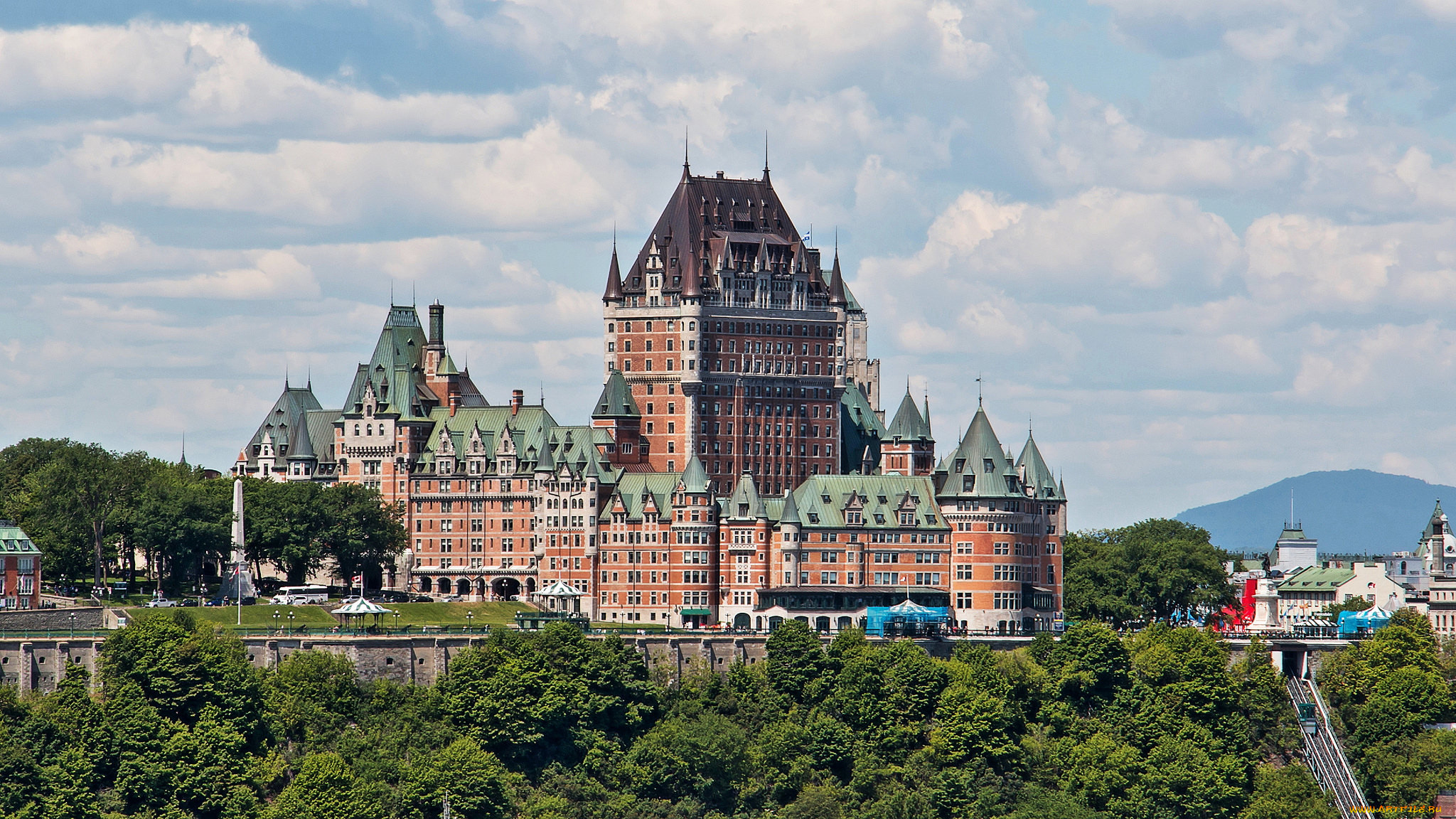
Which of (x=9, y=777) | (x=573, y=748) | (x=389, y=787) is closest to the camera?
(x=9, y=777)

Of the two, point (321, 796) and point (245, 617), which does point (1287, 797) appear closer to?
point (321, 796)

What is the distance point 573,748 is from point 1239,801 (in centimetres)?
4793

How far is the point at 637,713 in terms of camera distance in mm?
183875

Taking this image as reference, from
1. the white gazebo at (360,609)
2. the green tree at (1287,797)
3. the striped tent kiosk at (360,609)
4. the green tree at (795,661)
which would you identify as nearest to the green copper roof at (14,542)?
the striped tent kiosk at (360,609)

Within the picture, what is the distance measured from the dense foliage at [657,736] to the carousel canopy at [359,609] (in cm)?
1038

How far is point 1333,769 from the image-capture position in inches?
7653

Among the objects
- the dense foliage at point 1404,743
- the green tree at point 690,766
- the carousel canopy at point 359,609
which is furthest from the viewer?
the dense foliage at point 1404,743

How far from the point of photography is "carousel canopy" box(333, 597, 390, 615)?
18845 centimetres

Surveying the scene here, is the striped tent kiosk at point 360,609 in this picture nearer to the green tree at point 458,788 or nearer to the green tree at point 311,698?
the green tree at point 311,698

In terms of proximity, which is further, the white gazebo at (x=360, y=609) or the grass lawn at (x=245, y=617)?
the grass lawn at (x=245, y=617)

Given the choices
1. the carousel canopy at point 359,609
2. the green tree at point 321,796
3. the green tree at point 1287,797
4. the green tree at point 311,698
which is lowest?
the green tree at point 1287,797

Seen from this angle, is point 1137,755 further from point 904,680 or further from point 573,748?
point 573,748

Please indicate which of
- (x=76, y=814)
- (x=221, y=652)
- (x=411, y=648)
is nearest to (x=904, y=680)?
(x=411, y=648)

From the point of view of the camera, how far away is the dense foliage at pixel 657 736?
161 metres
